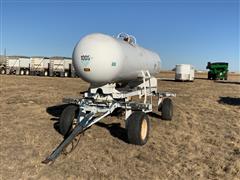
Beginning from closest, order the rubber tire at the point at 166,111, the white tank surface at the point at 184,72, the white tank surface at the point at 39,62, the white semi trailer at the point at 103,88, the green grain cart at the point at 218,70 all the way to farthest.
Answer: the white semi trailer at the point at 103,88 → the rubber tire at the point at 166,111 → the white tank surface at the point at 184,72 → the green grain cart at the point at 218,70 → the white tank surface at the point at 39,62

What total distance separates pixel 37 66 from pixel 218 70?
96.6ft

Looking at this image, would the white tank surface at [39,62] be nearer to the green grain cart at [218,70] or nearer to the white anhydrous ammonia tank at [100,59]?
the green grain cart at [218,70]

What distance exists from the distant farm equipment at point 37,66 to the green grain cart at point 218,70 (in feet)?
A: 73.5

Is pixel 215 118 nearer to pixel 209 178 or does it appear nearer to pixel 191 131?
pixel 191 131

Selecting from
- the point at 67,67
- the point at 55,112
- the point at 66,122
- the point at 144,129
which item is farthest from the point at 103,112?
the point at 67,67

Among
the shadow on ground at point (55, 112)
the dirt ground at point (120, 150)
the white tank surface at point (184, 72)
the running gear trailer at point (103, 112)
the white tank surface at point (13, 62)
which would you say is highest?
the white tank surface at point (13, 62)

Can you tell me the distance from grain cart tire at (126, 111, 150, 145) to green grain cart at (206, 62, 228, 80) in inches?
1600

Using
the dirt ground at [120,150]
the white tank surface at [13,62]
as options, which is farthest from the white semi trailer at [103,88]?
the white tank surface at [13,62]

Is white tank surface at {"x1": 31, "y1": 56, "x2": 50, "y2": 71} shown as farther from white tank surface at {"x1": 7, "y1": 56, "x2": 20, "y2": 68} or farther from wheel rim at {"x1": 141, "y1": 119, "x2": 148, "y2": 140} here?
wheel rim at {"x1": 141, "y1": 119, "x2": 148, "y2": 140}

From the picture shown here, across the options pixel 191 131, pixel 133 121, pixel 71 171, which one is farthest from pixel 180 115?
pixel 71 171

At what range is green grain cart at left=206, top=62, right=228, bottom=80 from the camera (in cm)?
4647

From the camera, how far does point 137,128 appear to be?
857 cm

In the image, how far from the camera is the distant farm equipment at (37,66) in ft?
153

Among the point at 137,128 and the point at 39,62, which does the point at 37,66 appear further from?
the point at 137,128
